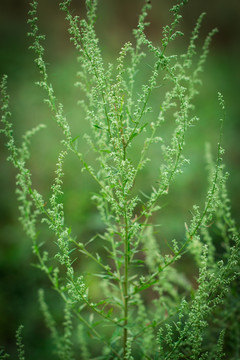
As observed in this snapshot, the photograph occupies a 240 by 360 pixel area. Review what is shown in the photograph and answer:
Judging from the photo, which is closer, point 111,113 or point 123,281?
point 111,113

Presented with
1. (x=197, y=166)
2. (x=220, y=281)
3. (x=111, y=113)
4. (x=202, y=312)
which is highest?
(x=197, y=166)

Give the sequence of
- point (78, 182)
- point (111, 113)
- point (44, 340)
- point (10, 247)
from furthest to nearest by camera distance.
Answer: point (78, 182) → point (10, 247) → point (44, 340) → point (111, 113)

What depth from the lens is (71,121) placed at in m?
5.78

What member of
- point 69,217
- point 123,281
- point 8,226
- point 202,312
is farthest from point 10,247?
point 202,312

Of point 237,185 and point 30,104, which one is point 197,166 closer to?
point 237,185

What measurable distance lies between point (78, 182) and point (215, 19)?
5.59m

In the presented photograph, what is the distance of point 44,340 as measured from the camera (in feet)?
Result: 10.2

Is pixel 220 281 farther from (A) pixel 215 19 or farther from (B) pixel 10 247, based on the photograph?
(A) pixel 215 19

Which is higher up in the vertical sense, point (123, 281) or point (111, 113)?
point (111, 113)

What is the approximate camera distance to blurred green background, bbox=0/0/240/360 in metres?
3.39

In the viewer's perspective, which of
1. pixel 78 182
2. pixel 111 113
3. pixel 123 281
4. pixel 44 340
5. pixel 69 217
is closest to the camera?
pixel 111 113

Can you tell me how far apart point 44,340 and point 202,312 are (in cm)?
226

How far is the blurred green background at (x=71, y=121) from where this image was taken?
3.39 meters

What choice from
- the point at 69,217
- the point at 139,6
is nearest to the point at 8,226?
the point at 69,217
